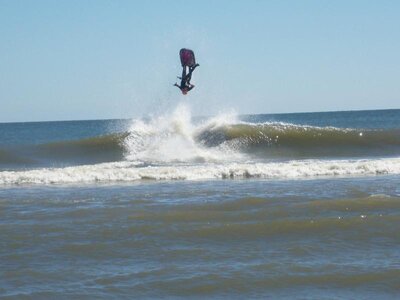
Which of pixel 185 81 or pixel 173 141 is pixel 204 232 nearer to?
pixel 185 81

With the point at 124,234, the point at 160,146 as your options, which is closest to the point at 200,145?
the point at 160,146

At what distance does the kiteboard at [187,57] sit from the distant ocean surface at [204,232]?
2639 millimetres

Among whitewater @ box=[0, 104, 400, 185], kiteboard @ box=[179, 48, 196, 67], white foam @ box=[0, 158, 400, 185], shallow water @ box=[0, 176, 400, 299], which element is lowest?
shallow water @ box=[0, 176, 400, 299]

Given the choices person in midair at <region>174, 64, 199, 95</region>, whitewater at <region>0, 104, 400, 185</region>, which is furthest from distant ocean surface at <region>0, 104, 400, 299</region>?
whitewater at <region>0, 104, 400, 185</region>

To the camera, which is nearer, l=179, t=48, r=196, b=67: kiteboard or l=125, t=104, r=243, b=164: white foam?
l=179, t=48, r=196, b=67: kiteboard

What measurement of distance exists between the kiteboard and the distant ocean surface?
2.64 meters

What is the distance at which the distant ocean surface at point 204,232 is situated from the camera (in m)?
6.90

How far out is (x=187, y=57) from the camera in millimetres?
14781

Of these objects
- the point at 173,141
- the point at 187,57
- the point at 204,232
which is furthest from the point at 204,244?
the point at 173,141

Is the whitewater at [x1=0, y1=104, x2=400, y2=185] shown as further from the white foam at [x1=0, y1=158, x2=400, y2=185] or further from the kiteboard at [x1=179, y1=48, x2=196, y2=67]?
the kiteboard at [x1=179, y1=48, x2=196, y2=67]

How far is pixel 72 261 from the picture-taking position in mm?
7852

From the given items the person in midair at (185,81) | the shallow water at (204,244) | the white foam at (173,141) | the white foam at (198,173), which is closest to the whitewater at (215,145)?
the white foam at (173,141)

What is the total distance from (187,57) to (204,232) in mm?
6361

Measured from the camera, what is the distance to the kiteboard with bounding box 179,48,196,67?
14719mm
